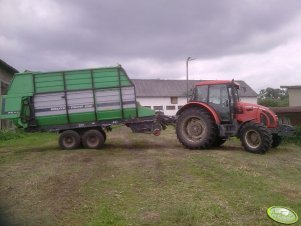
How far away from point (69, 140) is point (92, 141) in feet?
2.79

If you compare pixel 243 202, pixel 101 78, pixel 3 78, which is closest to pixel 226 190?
pixel 243 202

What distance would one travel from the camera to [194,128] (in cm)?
1558

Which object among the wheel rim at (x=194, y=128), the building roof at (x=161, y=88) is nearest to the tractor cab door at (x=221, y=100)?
the wheel rim at (x=194, y=128)

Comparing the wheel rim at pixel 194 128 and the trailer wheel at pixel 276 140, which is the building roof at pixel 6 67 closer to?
the wheel rim at pixel 194 128

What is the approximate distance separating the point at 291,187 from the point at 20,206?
5249 mm

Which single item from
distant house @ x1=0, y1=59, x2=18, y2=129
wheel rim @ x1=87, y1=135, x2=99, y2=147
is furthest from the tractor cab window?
distant house @ x1=0, y1=59, x2=18, y2=129

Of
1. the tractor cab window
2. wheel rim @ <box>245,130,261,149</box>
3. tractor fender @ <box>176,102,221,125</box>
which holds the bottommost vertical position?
wheel rim @ <box>245,130,261,149</box>

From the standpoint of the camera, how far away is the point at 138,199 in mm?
7910

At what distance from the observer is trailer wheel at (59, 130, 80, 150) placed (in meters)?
16.1

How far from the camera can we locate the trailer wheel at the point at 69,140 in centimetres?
1608

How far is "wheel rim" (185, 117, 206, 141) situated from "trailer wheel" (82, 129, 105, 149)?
10.3 ft

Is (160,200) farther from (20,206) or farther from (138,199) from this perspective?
(20,206)

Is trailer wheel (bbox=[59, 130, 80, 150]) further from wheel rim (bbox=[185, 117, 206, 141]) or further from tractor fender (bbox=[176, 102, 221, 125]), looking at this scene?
wheel rim (bbox=[185, 117, 206, 141])

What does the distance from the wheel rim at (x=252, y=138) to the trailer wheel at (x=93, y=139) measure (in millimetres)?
5218
